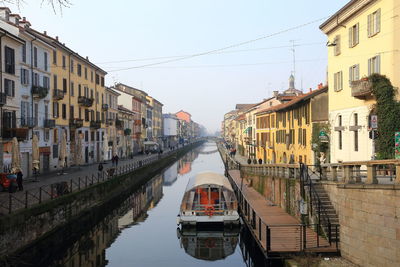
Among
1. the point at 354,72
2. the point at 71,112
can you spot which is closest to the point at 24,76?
the point at 71,112

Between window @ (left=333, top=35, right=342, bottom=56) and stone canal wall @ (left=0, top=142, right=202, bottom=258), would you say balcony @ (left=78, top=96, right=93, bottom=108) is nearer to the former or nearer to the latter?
stone canal wall @ (left=0, top=142, right=202, bottom=258)

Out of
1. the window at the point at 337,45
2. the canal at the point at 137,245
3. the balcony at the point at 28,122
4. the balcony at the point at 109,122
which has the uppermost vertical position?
the window at the point at 337,45

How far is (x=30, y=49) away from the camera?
117 ft

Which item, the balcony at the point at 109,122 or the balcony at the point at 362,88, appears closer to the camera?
the balcony at the point at 362,88

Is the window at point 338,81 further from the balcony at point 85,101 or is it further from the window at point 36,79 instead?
the balcony at point 85,101

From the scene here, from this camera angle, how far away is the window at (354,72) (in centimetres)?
2505

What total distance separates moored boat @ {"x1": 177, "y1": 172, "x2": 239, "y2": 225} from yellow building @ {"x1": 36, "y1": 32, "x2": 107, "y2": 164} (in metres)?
17.4

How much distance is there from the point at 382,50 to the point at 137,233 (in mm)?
17414

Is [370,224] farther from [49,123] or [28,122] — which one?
[49,123]

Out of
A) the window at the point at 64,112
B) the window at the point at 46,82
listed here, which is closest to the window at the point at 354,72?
the window at the point at 46,82

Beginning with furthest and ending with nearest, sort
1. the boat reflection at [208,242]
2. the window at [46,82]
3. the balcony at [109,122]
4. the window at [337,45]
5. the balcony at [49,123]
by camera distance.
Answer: the balcony at [109,122] → the window at [46,82] → the balcony at [49,123] → the window at [337,45] → the boat reflection at [208,242]

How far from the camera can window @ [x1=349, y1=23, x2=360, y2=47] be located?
81.9 feet

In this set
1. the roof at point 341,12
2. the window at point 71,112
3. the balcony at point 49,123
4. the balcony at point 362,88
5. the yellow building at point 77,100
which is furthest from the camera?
the window at point 71,112

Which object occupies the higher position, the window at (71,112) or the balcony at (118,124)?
the window at (71,112)
